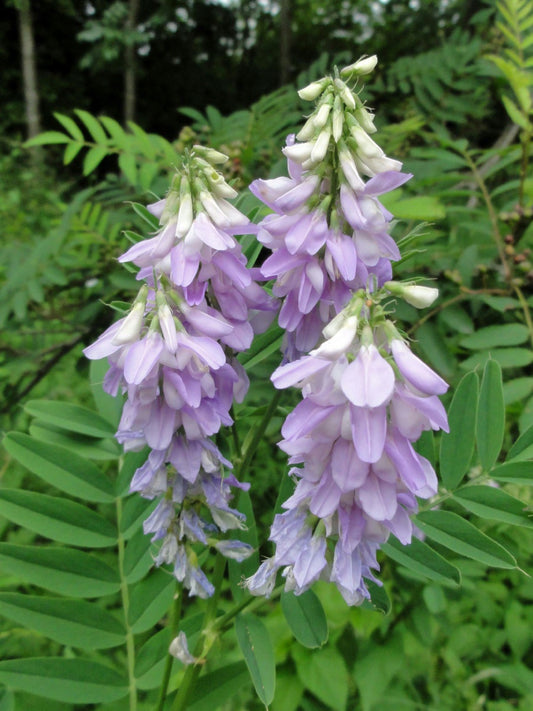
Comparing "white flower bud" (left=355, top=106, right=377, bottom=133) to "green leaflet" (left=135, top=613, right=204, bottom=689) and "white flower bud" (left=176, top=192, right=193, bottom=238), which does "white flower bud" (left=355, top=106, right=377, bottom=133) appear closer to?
"white flower bud" (left=176, top=192, right=193, bottom=238)

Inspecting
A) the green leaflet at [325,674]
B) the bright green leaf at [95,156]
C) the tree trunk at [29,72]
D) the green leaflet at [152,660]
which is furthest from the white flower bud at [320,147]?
the tree trunk at [29,72]

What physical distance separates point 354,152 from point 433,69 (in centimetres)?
164

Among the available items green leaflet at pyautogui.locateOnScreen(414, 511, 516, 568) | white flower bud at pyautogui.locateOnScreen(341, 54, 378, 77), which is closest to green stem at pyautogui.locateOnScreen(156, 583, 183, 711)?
green leaflet at pyautogui.locateOnScreen(414, 511, 516, 568)

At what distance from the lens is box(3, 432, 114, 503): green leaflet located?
939 mm

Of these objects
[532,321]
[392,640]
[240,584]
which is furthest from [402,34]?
[240,584]

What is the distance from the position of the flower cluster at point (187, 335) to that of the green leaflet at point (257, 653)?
0.57 feet

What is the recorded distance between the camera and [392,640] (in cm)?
155

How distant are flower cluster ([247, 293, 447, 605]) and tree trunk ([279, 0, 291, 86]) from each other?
3.62 meters

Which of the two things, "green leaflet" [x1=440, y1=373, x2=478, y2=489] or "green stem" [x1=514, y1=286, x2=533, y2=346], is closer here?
"green leaflet" [x1=440, y1=373, x2=478, y2=489]

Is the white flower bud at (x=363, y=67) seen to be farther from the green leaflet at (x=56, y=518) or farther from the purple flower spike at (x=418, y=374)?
the green leaflet at (x=56, y=518)

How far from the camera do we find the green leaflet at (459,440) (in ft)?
2.81

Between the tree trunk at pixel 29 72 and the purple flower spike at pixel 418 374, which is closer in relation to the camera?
the purple flower spike at pixel 418 374

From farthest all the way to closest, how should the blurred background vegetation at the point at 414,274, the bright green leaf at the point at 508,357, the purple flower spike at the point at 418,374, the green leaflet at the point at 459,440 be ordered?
the blurred background vegetation at the point at 414,274, the bright green leaf at the point at 508,357, the green leaflet at the point at 459,440, the purple flower spike at the point at 418,374

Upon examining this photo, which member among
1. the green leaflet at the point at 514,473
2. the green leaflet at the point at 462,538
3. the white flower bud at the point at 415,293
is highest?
the white flower bud at the point at 415,293
